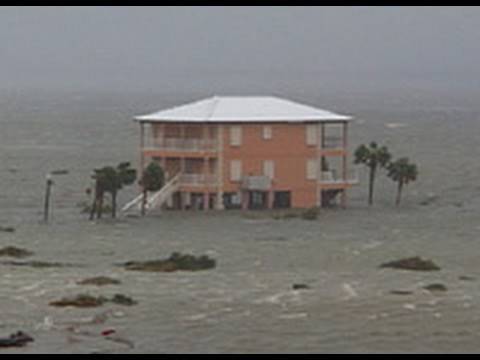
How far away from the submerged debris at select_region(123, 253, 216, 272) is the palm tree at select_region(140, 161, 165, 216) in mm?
14388

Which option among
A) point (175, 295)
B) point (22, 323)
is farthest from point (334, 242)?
point (22, 323)

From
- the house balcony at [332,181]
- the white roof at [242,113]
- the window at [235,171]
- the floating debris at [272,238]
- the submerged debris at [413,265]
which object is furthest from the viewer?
the house balcony at [332,181]

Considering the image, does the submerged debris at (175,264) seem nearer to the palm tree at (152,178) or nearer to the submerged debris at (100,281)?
the submerged debris at (100,281)

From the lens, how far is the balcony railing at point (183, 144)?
7625 cm

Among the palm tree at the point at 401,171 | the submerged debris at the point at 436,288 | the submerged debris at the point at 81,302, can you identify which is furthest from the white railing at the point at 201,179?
the submerged debris at the point at 81,302

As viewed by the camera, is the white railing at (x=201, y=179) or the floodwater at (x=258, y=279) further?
the white railing at (x=201, y=179)

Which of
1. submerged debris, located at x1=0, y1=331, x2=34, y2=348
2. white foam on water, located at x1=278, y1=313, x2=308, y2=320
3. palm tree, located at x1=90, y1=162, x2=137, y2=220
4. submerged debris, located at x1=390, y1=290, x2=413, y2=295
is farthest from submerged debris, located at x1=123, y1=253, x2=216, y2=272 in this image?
submerged debris, located at x1=0, y1=331, x2=34, y2=348

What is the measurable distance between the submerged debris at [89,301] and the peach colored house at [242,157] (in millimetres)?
25660

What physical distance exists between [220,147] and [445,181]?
2667 cm

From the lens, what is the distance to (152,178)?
72625 millimetres

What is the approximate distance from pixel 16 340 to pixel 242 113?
118ft

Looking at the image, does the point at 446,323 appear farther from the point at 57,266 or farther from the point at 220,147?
the point at 220,147

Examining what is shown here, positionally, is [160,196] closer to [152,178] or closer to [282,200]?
[152,178]

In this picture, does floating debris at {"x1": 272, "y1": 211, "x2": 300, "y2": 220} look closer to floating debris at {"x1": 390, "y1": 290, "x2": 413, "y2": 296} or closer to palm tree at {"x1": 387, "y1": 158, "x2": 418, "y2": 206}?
palm tree at {"x1": 387, "y1": 158, "x2": 418, "y2": 206}
